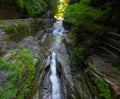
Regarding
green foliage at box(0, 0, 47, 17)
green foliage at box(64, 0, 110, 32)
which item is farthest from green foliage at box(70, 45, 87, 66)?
green foliage at box(0, 0, 47, 17)

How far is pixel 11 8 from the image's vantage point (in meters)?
10.4

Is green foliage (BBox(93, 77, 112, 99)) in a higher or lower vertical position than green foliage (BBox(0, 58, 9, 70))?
lower

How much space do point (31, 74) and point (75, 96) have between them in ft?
6.29

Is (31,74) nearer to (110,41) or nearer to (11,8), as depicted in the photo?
(110,41)

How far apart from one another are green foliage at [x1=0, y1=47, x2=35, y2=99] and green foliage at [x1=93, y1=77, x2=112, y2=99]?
232cm

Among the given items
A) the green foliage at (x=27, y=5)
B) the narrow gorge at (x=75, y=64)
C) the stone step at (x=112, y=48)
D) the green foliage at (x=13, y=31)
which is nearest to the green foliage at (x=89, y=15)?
the narrow gorge at (x=75, y=64)

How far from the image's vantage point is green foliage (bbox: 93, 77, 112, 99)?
16.4ft

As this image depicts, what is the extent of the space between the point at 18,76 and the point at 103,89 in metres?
2.65

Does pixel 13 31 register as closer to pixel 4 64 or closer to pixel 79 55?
pixel 4 64

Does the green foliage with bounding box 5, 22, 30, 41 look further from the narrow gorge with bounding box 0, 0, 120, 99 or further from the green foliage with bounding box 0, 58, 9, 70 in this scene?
the green foliage with bounding box 0, 58, 9, 70

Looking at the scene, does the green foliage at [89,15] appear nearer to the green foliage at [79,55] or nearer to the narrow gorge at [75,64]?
the narrow gorge at [75,64]

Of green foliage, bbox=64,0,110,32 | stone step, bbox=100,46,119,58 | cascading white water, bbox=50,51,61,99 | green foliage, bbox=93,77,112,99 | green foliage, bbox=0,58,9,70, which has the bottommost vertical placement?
cascading white water, bbox=50,51,61,99

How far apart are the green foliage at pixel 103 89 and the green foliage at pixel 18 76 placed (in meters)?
2.32

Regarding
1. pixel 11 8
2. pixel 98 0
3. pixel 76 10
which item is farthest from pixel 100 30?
pixel 11 8
